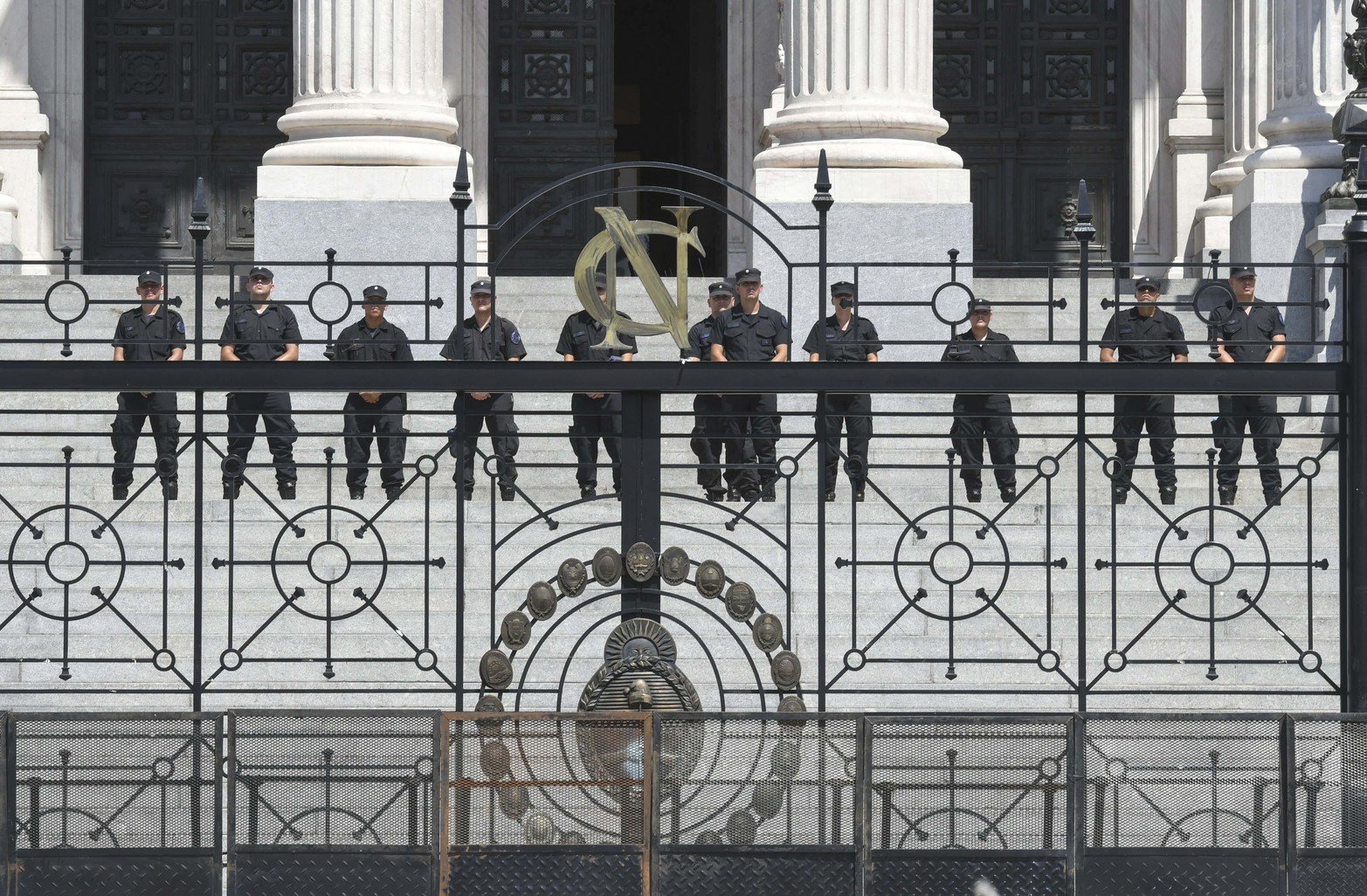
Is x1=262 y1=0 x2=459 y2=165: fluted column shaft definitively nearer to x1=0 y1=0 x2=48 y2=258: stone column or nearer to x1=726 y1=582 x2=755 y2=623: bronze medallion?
x1=0 y1=0 x2=48 y2=258: stone column

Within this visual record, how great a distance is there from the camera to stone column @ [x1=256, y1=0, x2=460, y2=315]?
59.6 ft

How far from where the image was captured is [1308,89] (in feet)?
64.2

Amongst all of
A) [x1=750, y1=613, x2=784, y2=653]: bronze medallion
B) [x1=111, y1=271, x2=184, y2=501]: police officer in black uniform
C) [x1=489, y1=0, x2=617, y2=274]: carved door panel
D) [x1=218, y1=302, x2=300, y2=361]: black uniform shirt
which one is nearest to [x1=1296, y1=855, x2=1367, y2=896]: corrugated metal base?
[x1=750, y1=613, x2=784, y2=653]: bronze medallion

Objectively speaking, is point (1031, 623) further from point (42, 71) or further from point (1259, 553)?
point (42, 71)

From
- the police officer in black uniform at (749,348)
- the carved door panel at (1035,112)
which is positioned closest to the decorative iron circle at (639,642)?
the police officer in black uniform at (749,348)

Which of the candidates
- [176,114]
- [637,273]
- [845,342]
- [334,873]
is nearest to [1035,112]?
[176,114]

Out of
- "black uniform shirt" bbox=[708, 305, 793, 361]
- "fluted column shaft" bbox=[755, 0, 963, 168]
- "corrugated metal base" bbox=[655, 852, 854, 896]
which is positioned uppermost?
"fluted column shaft" bbox=[755, 0, 963, 168]

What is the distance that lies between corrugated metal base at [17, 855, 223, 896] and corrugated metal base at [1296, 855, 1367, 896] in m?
3.82

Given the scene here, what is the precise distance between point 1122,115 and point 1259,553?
1052 cm

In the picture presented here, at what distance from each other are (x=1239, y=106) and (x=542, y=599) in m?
14.2

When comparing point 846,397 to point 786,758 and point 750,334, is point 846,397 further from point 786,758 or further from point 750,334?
point 786,758

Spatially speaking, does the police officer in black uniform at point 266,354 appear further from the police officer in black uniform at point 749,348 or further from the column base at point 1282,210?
the column base at point 1282,210

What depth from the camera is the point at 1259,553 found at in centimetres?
1338

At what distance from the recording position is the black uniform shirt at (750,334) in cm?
1420
